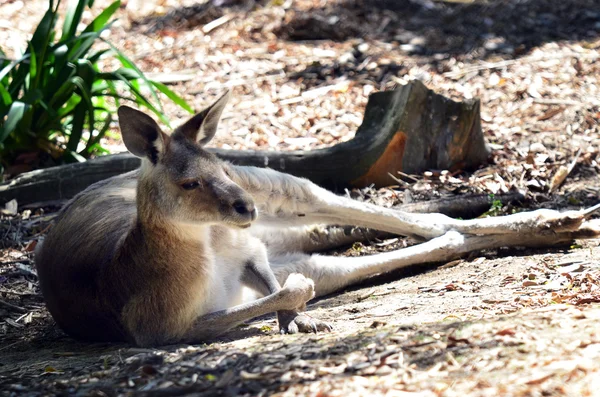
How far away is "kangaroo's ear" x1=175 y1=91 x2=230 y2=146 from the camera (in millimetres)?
4129

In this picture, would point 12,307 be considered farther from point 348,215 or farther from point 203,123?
point 348,215

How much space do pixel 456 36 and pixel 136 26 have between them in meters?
3.90

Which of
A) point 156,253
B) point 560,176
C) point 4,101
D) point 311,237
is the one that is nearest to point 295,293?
point 156,253

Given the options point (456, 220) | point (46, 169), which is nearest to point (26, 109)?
point (46, 169)

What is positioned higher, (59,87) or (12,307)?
(59,87)

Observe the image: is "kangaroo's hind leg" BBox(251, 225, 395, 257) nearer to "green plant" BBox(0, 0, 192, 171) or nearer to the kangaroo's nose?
the kangaroo's nose

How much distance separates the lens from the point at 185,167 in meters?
3.94

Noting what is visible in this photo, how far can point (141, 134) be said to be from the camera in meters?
3.97

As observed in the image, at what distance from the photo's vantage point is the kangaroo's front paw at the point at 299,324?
155 inches

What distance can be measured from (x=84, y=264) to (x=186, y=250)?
2.01 ft

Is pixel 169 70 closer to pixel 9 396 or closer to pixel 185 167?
pixel 185 167

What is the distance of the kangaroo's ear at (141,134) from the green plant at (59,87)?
2334 mm

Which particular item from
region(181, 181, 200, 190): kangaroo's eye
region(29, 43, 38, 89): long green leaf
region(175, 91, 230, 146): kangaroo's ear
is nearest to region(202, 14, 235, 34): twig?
region(29, 43, 38, 89): long green leaf

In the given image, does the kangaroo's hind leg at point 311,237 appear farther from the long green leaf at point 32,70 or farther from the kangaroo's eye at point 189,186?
the long green leaf at point 32,70
